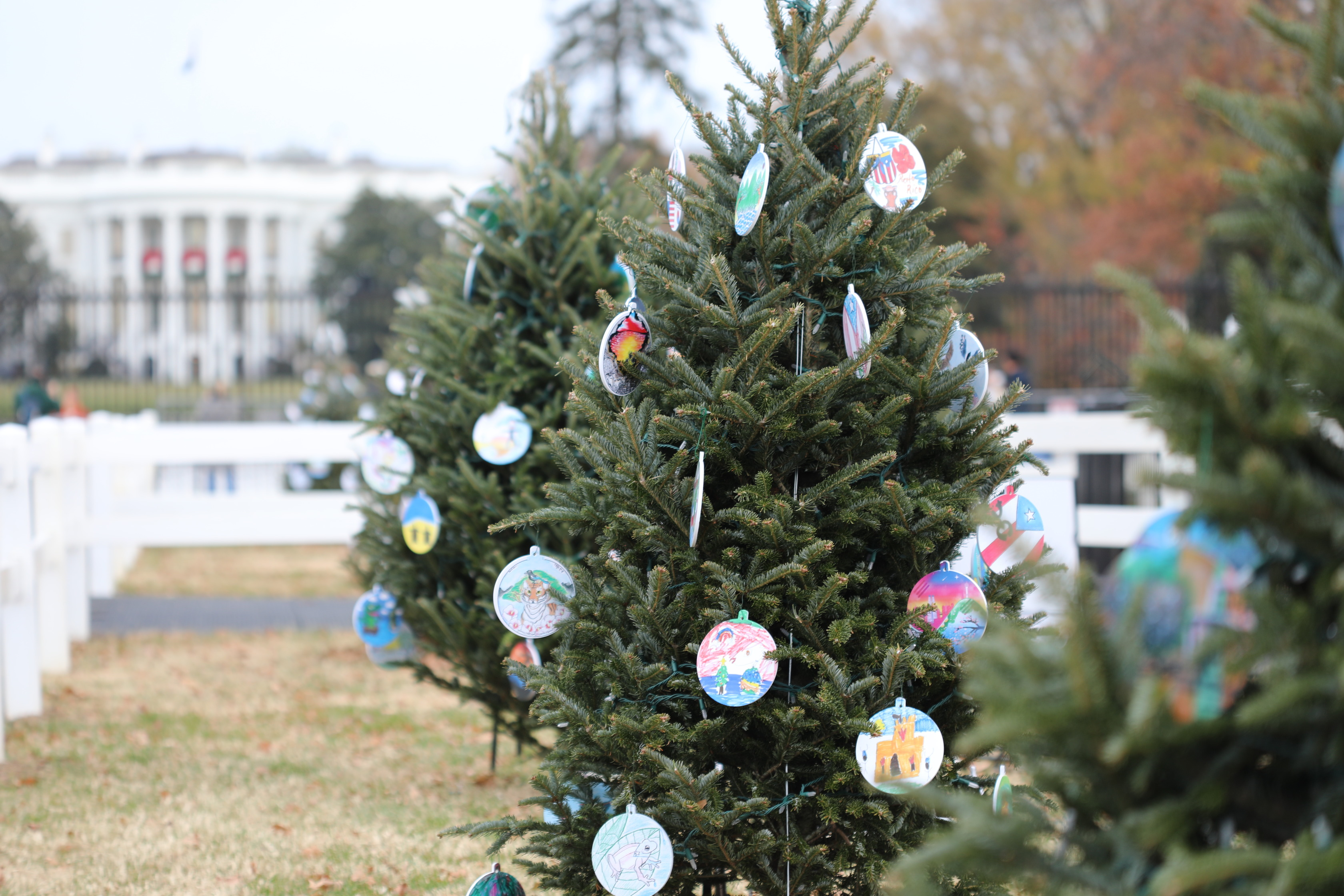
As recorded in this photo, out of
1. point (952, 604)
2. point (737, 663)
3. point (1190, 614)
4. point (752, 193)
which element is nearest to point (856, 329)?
point (752, 193)

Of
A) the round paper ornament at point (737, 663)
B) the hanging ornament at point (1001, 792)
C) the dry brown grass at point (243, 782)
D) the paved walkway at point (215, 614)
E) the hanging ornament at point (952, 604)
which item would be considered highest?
the hanging ornament at point (952, 604)

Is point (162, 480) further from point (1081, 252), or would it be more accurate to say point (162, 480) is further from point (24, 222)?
point (24, 222)

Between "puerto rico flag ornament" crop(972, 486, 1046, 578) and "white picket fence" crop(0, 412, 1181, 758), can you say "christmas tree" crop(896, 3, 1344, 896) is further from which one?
"white picket fence" crop(0, 412, 1181, 758)

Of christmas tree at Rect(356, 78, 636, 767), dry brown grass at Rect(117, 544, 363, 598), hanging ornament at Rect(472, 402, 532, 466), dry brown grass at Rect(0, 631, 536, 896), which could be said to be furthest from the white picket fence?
hanging ornament at Rect(472, 402, 532, 466)

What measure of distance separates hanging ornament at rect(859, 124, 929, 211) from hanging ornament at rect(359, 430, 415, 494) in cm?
288

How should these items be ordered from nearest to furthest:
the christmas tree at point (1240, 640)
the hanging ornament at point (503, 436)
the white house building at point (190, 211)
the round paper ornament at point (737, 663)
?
1. the christmas tree at point (1240, 640)
2. the round paper ornament at point (737, 663)
3. the hanging ornament at point (503, 436)
4. the white house building at point (190, 211)

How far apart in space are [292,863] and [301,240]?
264ft

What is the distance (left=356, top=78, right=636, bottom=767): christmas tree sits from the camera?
496cm

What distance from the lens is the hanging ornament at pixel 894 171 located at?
10.1 feet

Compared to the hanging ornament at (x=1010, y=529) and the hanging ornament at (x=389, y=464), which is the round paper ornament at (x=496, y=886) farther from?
the hanging ornament at (x=389, y=464)

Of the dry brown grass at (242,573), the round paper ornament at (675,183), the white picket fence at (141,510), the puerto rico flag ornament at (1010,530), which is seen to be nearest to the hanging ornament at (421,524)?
the white picket fence at (141,510)

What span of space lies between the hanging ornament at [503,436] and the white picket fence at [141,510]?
122 centimetres

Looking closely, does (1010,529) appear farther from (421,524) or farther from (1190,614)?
(421,524)

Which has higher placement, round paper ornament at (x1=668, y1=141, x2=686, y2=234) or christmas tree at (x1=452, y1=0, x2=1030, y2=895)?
round paper ornament at (x1=668, y1=141, x2=686, y2=234)
